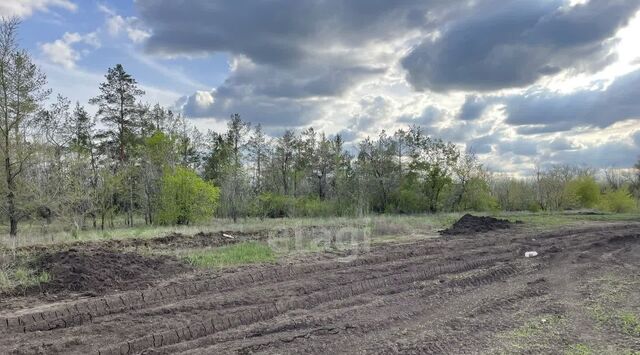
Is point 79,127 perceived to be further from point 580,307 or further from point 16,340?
point 580,307

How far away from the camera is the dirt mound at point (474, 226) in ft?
72.5

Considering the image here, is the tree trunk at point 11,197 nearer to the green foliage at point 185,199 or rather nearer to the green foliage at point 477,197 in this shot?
the green foliage at point 185,199

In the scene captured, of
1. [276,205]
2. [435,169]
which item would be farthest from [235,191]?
[435,169]

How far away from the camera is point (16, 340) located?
6496 millimetres

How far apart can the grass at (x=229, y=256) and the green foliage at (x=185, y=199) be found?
698 inches

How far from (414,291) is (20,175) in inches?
844

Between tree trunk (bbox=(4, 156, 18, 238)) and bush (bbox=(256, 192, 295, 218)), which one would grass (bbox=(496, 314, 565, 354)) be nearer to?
tree trunk (bbox=(4, 156, 18, 238))

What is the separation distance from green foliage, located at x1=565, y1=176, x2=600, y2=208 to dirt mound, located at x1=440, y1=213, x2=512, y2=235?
30.5 m

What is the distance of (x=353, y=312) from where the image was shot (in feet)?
25.8

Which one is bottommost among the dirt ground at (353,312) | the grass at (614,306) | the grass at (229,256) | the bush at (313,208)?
the grass at (614,306)

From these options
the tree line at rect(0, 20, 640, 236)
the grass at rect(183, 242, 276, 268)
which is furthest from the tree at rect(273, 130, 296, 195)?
the grass at rect(183, 242, 276, 268)

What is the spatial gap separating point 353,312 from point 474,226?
17.0 m

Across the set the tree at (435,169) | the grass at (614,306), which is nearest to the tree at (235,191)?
the tree at (435,169)

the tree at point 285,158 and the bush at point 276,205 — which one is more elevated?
the tree at point 285,158
